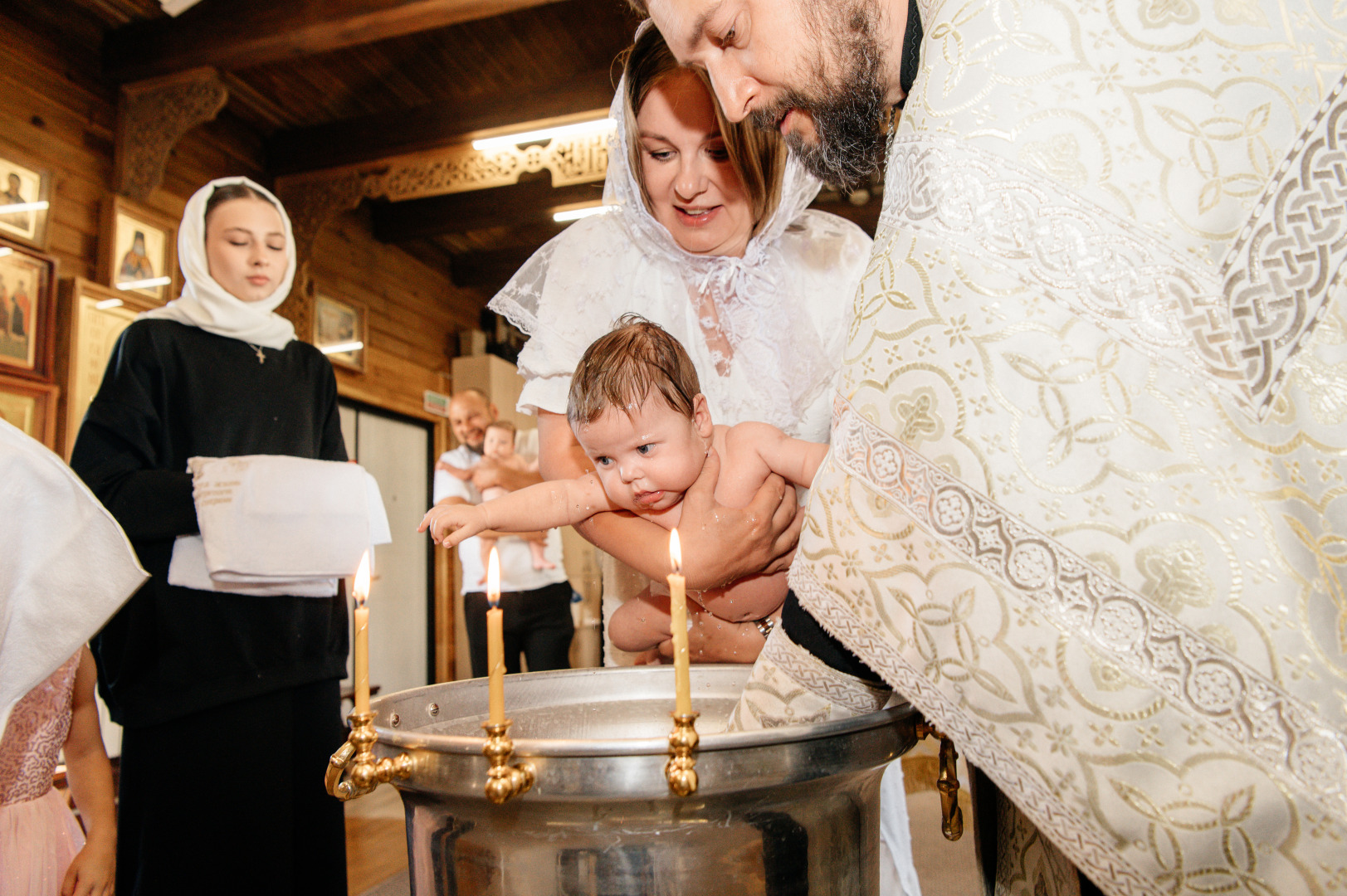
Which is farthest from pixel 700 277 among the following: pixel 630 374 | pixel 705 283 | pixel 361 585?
pixel 361 585

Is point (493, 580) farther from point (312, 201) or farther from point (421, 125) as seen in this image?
point (312, 201)

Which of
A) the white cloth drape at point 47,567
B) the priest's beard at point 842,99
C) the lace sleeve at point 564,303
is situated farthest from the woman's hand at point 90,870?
the priest's beard at point 842,99

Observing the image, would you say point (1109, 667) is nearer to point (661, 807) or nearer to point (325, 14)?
point (661, 807)

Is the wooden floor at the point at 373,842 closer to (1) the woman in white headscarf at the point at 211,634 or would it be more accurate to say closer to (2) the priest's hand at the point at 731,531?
(1) the woman in white headscarf at the point at 211,634

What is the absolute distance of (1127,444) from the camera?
695 millimetres

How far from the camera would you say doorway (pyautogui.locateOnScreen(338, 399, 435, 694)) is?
807cm

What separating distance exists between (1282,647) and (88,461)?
238cm

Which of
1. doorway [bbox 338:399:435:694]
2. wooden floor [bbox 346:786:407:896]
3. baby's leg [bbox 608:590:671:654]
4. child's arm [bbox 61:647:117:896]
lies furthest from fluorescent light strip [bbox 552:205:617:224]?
baby's leg [bbox 608:590:671:654]

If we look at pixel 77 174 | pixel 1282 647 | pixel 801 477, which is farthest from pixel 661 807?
pixel 77 174

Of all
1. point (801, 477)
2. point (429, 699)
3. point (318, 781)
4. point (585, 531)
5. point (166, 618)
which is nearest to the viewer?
point (429, 699)

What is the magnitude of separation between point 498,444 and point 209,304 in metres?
2.86

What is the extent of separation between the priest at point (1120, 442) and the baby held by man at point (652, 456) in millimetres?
813

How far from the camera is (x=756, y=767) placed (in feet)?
2.44

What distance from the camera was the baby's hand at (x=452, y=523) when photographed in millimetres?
1454
